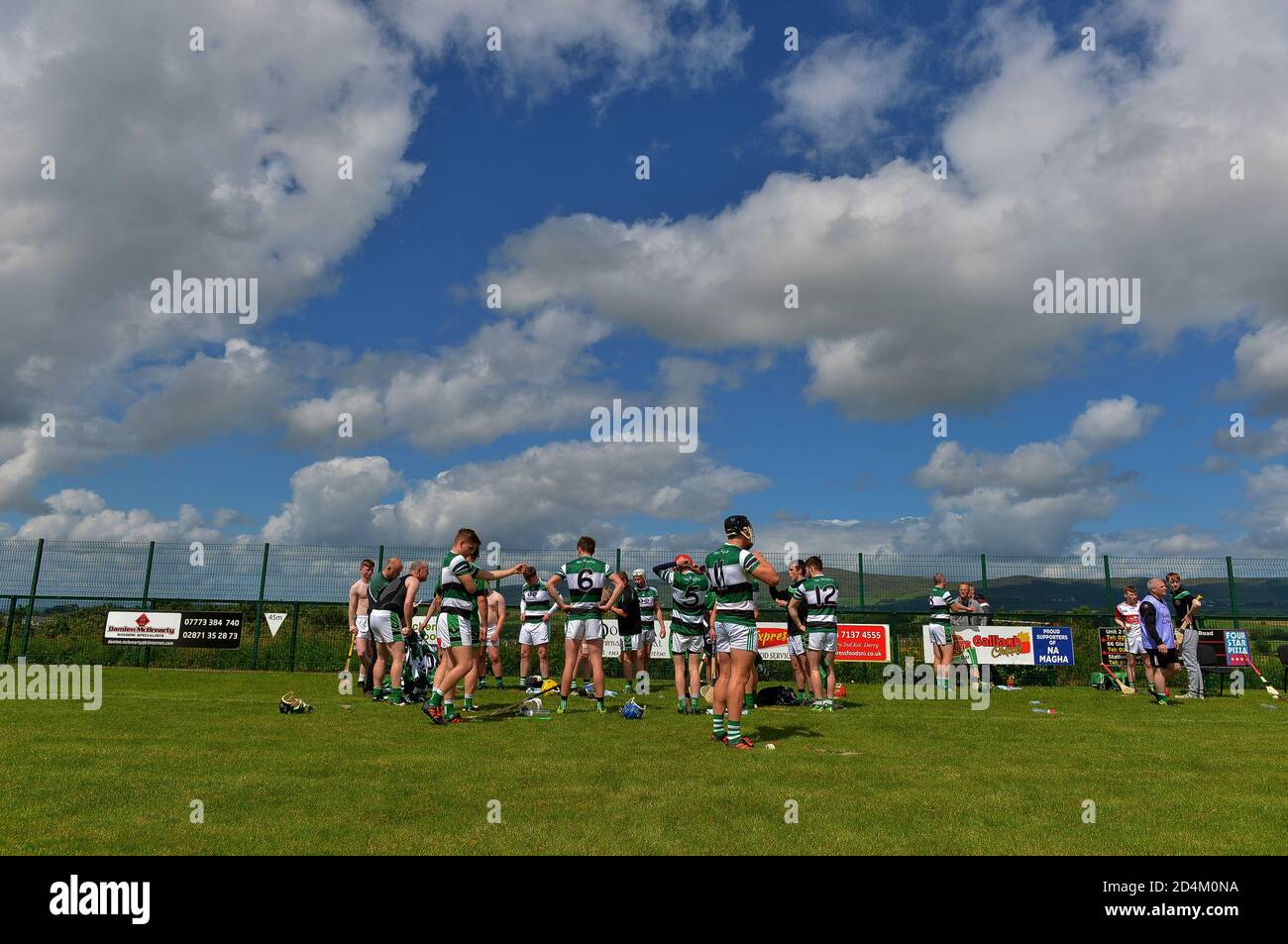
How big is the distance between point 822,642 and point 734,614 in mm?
4072

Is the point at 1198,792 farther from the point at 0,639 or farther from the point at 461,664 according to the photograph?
the point at 0,639

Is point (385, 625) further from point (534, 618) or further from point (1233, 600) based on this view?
point (1233, 600)

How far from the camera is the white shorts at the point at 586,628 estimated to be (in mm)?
10406

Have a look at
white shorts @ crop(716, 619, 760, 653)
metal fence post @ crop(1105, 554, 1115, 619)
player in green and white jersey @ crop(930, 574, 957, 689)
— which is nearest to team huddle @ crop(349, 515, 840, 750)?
white shorts @ crop(716, 619, 760, 653)

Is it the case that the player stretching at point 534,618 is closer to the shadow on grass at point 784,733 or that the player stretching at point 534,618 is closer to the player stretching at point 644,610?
the player stretching at point 644,610

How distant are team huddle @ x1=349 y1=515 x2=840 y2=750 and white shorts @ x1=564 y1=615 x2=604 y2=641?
1 centimetres

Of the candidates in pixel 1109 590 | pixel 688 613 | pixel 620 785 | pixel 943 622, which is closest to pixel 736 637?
pixel 688 613

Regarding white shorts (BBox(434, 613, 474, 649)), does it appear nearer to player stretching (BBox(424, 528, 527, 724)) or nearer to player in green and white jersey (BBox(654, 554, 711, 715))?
player stretching (BBox(424, 528, 527, 724))

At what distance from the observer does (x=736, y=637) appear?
7.81 meters

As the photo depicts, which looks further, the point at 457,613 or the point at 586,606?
the point at 586,606

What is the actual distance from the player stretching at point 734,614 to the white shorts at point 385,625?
545cm

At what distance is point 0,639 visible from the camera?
1956 centimetres

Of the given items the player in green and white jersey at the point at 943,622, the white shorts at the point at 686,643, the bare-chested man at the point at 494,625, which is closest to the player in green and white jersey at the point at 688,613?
the white shorts at the point at 686,643
